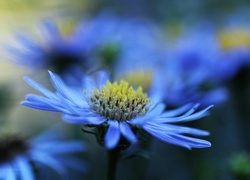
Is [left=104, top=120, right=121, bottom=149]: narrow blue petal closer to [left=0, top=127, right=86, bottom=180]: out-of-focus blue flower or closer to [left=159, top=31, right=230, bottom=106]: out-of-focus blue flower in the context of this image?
[left=0, top=127, right=86, bottom=180]: out-of-focus blue flower

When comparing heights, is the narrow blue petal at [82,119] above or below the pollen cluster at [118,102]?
below

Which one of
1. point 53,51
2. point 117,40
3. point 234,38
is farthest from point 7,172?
point 234,38

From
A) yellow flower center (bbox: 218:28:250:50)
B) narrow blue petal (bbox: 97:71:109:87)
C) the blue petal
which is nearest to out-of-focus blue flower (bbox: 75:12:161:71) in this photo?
yellow flower center (bbox: 218:28:250:50)

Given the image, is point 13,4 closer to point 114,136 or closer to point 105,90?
point 105,90

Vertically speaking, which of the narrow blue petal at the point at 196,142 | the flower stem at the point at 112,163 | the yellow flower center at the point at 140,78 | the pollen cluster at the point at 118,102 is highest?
the yellow flower center at the point at 140,78

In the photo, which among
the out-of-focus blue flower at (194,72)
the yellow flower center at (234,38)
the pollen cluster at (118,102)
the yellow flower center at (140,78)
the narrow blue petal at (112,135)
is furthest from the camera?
the yellow flower center at (234,38)

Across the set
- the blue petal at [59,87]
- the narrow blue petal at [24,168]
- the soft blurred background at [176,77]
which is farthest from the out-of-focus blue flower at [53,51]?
the blue petal at [59,87]

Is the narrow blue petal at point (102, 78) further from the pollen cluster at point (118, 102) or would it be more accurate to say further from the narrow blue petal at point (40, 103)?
the narrow blue petal at point (40, 103)
